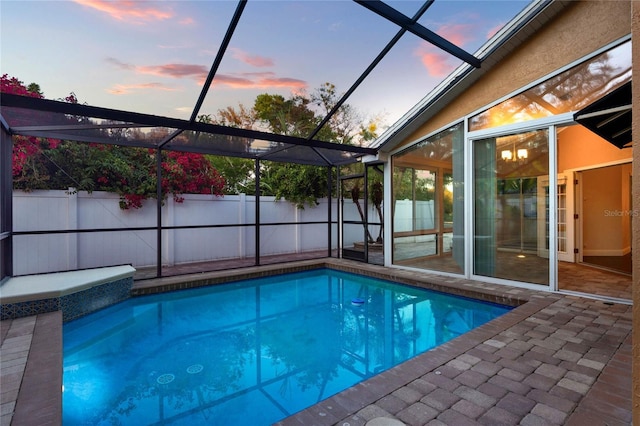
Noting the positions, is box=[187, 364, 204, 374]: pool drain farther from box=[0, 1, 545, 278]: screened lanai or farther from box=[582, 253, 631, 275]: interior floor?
box=[582, 253, 631, 275]: interior floor

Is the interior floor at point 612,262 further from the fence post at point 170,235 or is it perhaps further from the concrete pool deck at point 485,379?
the fence post at point 170,235

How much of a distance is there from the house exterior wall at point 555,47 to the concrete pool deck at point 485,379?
377cm

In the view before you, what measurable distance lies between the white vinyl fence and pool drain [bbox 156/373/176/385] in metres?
3.88

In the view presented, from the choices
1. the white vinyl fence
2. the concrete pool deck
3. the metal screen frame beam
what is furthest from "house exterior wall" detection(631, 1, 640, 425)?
the white vinyl fence

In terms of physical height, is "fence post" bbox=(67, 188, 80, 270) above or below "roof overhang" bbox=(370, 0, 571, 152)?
below

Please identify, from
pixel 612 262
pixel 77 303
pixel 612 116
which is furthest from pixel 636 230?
pixel 612 262

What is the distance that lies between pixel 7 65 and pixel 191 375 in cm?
630

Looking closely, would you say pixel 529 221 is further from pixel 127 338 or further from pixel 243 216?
pixel 243 216

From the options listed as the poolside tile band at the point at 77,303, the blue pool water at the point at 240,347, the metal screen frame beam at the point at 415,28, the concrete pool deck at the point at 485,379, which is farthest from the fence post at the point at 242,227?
the metal screen frame beam at the point at 415,28

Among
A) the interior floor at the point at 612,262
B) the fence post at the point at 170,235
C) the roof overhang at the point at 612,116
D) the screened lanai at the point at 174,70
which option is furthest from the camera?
the fence post at the point at 170,235

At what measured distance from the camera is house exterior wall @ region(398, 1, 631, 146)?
4488mm

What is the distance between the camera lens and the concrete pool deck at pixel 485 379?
2086 millimetres

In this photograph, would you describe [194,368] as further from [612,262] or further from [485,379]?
[612,262]

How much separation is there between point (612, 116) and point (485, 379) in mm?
3183
